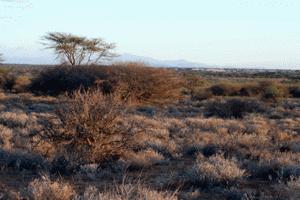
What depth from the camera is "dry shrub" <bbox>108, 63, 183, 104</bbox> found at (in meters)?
32.3

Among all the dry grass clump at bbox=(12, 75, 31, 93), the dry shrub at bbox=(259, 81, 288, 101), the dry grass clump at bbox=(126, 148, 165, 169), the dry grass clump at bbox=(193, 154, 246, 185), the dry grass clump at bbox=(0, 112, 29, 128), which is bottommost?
the dry shrub at bbox=(259, 81, 288, 101)

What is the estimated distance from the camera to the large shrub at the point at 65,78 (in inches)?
1382

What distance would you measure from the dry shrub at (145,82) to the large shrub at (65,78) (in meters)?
1.48

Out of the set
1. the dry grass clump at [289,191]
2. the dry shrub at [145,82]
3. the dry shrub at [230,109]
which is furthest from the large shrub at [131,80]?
the dry grass clump at [289,191]

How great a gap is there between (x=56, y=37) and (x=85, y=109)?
47.6 m

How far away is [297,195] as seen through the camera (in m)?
8.23

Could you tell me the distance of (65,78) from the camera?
3669cm

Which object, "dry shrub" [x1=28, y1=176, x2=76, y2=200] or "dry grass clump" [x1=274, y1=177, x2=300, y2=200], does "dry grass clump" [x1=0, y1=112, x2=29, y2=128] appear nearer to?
"dry shrub" [x1=28, y1=176, x2=76, y2=200]

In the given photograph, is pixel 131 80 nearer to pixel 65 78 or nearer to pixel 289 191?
pixel 65 78

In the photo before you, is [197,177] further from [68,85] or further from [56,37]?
[56,37]

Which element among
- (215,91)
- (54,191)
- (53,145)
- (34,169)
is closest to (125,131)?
(53,145)

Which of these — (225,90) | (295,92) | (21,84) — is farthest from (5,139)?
(295,92)

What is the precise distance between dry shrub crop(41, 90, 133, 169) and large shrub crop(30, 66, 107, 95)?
21.8m

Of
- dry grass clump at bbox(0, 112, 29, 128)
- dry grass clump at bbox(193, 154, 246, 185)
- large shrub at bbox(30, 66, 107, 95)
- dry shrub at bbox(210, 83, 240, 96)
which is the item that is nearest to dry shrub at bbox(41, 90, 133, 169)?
dry grass clump at bbox(193, 154, 246, 185)
